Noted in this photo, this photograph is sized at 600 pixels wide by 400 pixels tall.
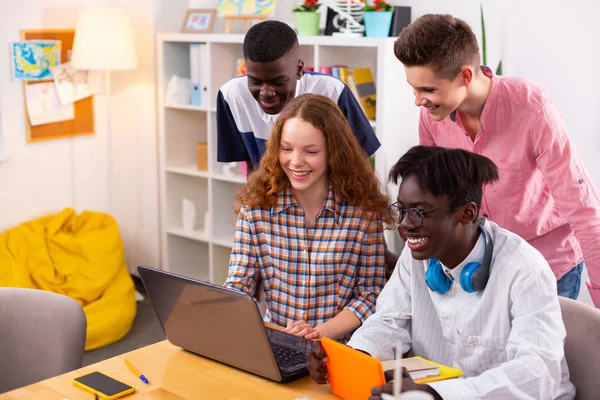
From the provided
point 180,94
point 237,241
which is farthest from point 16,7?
point 237,241

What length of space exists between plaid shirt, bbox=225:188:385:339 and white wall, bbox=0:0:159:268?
7.37 feet

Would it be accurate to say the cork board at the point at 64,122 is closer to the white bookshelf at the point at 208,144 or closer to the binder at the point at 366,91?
the white bookshelf at the point at 208,144

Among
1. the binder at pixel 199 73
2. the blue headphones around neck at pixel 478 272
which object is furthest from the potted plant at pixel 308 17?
the blue headphones around neck at pixel 478 272

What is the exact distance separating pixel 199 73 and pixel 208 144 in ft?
1.23

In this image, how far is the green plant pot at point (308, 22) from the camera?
11.4 ft

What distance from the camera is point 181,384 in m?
1.58

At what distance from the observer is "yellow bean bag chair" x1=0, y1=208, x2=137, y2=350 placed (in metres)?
3.63

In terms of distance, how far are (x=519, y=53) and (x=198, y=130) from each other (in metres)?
1.88

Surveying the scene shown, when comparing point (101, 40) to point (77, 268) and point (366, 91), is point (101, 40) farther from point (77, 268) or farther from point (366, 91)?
point (366, 91)

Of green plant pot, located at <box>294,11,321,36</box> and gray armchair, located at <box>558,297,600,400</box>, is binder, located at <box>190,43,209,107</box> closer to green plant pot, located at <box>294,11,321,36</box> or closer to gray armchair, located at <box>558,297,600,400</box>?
green plant pot, located at <box>294,11,321,36</box>

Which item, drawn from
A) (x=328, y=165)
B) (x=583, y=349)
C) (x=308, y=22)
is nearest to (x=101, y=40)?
(x=308, y=22)

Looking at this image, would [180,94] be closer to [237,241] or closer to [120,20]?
[120,20]

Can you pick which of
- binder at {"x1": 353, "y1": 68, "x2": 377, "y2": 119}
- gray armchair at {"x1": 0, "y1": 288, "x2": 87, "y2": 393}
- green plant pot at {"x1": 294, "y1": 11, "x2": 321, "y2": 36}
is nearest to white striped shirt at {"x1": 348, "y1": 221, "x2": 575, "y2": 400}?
gray armchair at {"x1": 0, "y1": 288, "x2": 87, "y2": 393}

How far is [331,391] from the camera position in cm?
154
